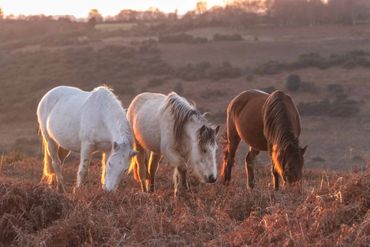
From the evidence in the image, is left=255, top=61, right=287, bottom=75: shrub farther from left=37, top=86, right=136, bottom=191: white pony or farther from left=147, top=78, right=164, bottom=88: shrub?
left=37, top=86, right=136, bottom=191: white pony

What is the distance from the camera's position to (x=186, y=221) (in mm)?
5152

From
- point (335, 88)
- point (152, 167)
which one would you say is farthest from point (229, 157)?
point (335, 88)

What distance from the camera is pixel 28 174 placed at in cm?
1089

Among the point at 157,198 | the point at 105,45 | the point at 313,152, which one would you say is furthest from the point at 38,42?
the point at 157,198

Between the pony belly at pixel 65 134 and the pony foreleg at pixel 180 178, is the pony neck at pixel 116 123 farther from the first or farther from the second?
the pony foreleg at pixel 180 178

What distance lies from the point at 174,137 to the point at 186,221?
10.8ft

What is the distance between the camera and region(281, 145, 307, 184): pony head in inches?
297

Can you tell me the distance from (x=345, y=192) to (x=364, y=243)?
1.09 m

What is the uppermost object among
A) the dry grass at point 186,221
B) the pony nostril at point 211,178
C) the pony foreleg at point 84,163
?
the dry grass at point 186,221

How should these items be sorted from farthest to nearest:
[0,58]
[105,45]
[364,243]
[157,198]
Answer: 1. [105,45]
2. [0,58]
3. [157,198]
4. [364,243]

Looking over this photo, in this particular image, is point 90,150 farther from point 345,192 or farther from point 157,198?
point 345,192

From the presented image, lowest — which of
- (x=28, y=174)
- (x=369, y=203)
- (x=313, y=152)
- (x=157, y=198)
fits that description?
(x=313, y=152)

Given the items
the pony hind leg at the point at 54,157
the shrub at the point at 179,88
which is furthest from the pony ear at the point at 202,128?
the shrub at the point at 179,88

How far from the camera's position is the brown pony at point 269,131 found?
25.1 feet
